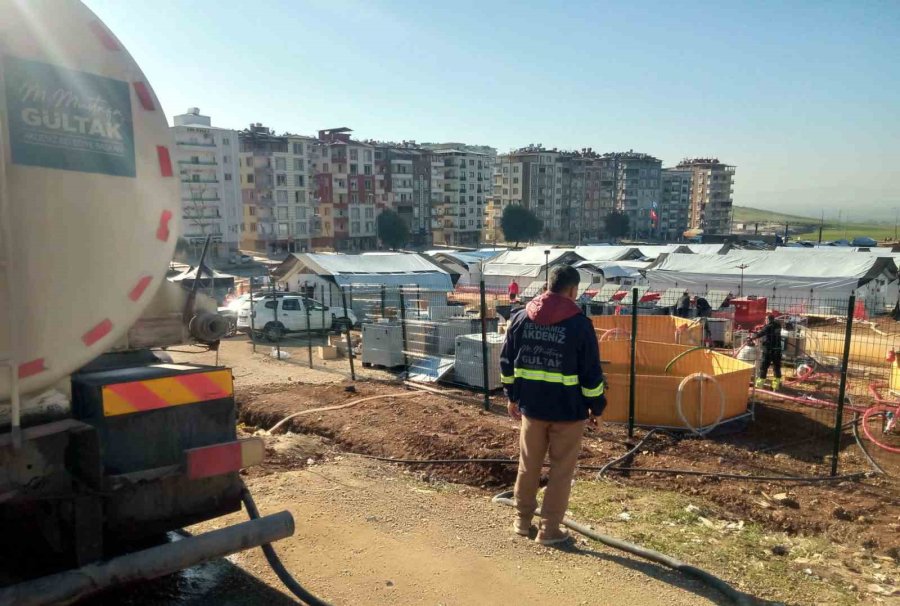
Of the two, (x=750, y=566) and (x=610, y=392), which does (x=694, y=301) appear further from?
(x=750, y=566)

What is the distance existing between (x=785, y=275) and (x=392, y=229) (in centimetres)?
6346

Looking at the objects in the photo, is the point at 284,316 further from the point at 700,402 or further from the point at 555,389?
the point at 555,389

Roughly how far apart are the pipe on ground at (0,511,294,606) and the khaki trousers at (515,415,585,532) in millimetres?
1793

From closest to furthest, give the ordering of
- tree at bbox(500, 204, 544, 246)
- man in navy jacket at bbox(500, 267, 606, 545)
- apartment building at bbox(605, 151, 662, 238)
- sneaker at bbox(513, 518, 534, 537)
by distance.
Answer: man in navy jacket at bbox(500, 267, 606, 545) < sneaker at bbox(513, 518, 534, 537) < tree at bbox(500, 204, 544, 246) < apartment building at bbox(605, 151, 662, 238)

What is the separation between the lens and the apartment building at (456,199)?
106 m

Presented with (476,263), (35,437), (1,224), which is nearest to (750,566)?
(35,437)

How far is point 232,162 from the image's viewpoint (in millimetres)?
75812

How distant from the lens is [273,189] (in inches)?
3164

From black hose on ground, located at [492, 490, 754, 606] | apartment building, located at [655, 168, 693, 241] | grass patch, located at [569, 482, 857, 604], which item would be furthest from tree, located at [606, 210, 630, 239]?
black hose on ground, located at [492, 490, 754, 606]

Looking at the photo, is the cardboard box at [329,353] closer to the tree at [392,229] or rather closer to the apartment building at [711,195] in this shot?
the tree at [392,229]

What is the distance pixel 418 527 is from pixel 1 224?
3.45 meters

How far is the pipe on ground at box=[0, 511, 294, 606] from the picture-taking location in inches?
113

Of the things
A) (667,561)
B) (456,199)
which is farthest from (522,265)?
(456,199)

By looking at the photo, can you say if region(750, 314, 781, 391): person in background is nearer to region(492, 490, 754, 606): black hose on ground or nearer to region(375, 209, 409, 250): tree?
region(492, 490, 754, 606): black hose on ground
